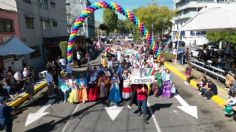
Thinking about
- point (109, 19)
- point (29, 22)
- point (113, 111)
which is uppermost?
point (109, 19)

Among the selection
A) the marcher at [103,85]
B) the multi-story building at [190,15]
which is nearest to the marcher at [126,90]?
the marcher at [103,85]

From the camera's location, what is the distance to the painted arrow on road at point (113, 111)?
9.98 m

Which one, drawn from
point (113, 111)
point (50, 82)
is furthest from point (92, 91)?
point (50, 82)

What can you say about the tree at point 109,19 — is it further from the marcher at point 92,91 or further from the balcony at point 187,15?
the marcher at point 92,91

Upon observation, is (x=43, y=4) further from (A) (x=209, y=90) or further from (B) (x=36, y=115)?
(A) (x=209, y=90)

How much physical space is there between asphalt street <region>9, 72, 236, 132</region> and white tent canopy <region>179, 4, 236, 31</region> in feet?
17.1

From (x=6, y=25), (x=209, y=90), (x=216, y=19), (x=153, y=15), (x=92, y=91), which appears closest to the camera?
(x=209, y=90)

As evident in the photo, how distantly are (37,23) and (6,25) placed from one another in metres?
7.38

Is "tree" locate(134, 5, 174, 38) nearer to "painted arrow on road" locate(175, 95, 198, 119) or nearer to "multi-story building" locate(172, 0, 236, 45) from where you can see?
"multi-story building" locate(172, 0, 236, 45)

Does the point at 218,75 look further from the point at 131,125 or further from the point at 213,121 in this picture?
the point at 131,125

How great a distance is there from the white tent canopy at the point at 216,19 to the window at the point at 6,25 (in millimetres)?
14640

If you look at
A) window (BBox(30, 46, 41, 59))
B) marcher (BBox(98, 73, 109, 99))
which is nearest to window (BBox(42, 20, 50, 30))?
window (BBox(30, 46, 41, 59))

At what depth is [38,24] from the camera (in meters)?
25.9

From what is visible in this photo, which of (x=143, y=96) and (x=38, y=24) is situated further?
(x=38, y=24)
